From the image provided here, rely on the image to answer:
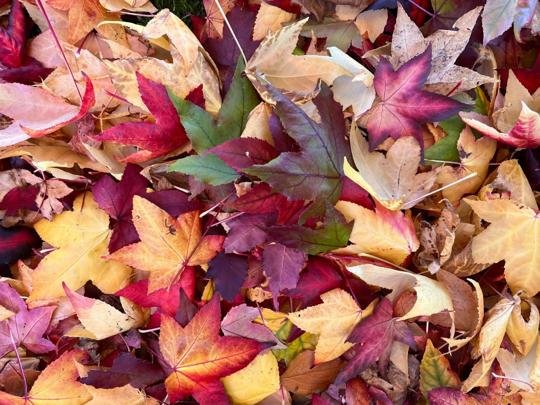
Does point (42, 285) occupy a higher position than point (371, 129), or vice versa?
point (371, 129)

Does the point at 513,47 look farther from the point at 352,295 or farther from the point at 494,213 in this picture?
the point at 352,295

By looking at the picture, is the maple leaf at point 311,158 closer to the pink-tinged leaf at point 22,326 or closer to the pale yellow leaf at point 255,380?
the pale yellow leaf at point 255,380

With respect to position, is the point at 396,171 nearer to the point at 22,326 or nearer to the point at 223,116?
the point at 223,116

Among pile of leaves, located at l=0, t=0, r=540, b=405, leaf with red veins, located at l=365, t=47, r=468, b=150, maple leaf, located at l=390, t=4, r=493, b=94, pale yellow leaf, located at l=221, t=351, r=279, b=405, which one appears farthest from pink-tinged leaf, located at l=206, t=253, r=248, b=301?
maple leaf, located at l=390, t=4, r=493, b=94

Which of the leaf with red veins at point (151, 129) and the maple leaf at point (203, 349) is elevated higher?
the leaf with red veins at point (151, 129)

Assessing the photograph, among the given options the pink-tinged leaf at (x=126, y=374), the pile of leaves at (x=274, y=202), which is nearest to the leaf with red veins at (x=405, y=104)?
the pile of leaves at (x=274, y=202)

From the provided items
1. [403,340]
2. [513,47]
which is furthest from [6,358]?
[513,47]
